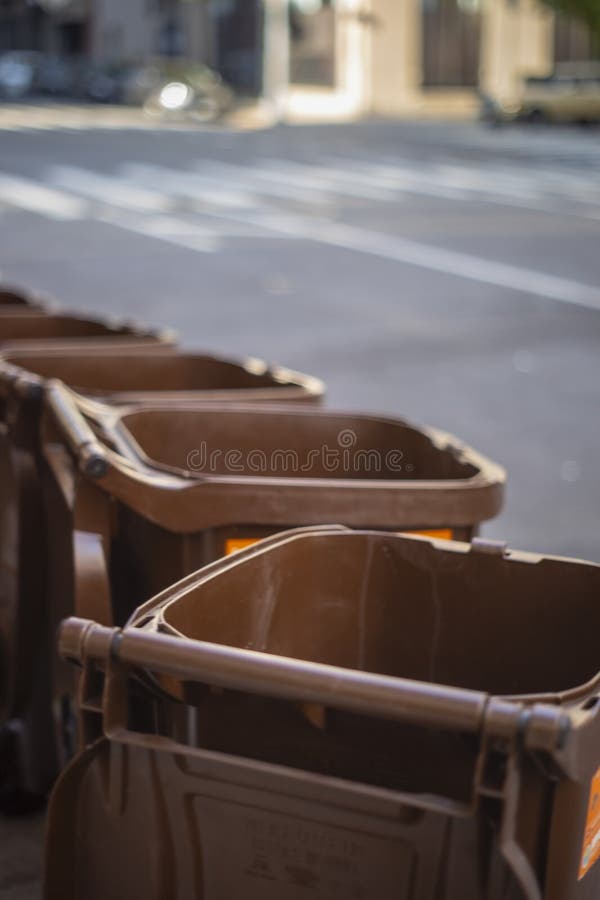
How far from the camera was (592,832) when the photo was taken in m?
2.04

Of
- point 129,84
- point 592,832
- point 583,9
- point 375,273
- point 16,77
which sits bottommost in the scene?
point 375,273

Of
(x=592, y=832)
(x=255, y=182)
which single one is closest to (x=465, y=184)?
(x=255, y=182)

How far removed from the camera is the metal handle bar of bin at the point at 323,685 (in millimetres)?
1805

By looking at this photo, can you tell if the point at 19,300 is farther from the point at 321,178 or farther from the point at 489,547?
the point at 321,178

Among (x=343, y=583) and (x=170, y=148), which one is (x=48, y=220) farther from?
(x=343, y=583)

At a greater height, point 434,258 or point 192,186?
point 192,186

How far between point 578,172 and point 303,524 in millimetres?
25000

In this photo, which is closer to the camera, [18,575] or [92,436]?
[92,436]

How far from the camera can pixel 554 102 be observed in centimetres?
3934

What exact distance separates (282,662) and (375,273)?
13.1 m

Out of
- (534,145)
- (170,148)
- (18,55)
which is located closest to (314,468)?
(170,148)

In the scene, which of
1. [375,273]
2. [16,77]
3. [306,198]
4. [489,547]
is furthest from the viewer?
[16,77]

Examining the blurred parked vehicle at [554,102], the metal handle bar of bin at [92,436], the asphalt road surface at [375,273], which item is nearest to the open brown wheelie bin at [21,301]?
the metal handle bar of bin at [92,436]

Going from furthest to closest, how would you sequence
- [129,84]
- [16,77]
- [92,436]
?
[16,77]
[129,84]
[92,436]
